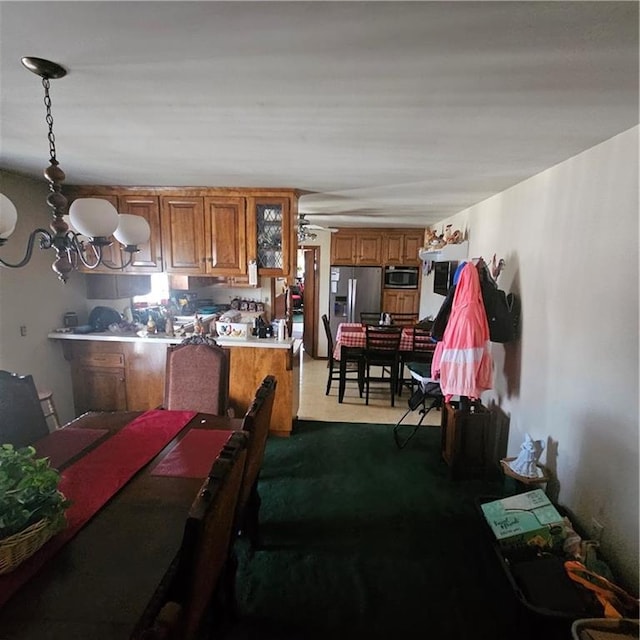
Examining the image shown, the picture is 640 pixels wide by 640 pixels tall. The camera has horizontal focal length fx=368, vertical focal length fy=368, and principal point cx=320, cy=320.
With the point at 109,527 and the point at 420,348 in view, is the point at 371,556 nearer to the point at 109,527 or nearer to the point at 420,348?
the point at 109,527

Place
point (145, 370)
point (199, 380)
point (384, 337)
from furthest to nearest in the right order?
point (384, 337) < point (145, 370) < point (199, 380)

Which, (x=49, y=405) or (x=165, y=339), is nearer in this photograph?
(x=49, y=405)

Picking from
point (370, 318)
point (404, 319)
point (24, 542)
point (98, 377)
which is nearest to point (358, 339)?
point (370, 318)

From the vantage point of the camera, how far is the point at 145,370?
3.47 metres

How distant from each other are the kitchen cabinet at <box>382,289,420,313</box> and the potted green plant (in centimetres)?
527

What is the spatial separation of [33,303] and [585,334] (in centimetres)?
402

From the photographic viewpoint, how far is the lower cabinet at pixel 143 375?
3348 millimetres

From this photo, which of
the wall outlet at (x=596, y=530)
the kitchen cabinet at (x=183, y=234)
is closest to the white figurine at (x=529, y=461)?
the wall outlet at (x=596, y=530)

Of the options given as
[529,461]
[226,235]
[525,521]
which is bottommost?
[525,521]

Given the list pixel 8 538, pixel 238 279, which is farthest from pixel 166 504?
pixel 238 279

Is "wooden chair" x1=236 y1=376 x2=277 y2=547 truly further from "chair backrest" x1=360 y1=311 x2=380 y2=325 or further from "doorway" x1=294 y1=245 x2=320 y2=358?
"doorway" x1=294 y1=245 x2=320 y2=358

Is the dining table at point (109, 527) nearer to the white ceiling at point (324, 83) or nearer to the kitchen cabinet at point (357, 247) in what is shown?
the white ceiling at point (324, 83)

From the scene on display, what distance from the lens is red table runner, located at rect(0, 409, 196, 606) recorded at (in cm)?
109

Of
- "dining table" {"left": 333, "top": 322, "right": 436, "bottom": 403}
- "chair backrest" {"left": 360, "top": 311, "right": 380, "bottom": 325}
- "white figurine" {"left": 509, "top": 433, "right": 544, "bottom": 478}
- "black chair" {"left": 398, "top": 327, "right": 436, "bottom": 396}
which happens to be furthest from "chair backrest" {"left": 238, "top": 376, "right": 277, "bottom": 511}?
"chair backrest" {"left": 360, "top": 311, "right": 380, "bottom": 325}
